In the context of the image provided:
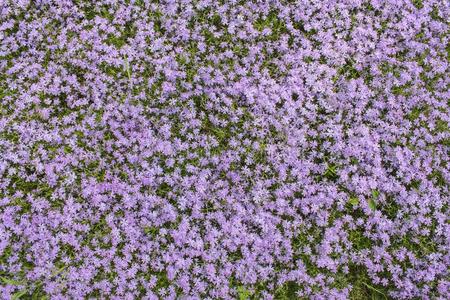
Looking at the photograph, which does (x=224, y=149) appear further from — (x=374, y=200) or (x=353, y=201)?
(x=374, y=200)

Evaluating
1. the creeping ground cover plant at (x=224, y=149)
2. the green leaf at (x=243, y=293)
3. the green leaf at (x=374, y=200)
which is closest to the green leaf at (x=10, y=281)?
the creeping ground cover plant at (x=224, y=149)

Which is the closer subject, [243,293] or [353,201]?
[243,293]

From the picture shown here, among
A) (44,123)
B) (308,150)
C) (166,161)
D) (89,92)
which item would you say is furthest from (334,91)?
(44,123)

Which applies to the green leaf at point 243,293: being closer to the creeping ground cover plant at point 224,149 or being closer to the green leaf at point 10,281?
the creeping ground cover plant at point 224,149

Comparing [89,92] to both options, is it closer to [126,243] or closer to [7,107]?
[7,107]

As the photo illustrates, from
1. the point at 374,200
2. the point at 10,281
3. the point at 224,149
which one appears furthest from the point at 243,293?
the point at 10,281

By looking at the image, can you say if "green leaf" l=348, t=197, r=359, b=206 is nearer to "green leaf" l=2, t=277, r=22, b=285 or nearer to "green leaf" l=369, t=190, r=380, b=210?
"green leaf" l=369, t=190, r=380, b=210
